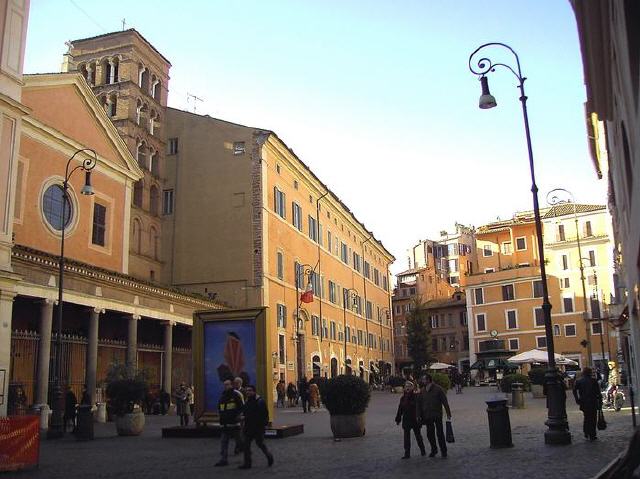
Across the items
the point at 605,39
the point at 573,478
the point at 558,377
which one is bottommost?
the point at 573,478

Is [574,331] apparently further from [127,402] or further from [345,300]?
[127,402]

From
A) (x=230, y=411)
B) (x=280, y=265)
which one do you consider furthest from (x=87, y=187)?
(x=280, y=265)

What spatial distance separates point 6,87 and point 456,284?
77.8 meters

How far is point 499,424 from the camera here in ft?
41.9

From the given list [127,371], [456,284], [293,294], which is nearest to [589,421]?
[127,371]

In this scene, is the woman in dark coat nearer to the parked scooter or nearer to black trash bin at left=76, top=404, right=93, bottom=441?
black trash bin at left=76, top=404, right=93, bottom=441

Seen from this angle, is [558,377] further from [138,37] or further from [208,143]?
[138,37]

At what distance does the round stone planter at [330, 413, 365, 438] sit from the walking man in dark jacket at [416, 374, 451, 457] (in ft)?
14.0

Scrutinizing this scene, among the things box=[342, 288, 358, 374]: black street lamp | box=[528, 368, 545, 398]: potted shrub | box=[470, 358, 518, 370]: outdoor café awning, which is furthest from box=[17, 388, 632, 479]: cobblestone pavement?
box=[342, 288, 358, 374]: black street lamp

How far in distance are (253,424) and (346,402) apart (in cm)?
499

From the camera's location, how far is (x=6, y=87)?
21469mm

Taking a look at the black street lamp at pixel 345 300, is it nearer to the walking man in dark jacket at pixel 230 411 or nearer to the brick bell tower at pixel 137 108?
the brick bell tower at pixel 137 108

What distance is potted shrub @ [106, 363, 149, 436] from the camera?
18.9 m

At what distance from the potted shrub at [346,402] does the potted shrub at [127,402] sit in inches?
246
